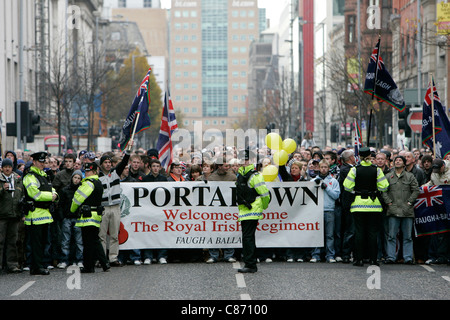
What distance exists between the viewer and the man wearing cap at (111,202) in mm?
15086

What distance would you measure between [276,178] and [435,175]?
9.03 ft

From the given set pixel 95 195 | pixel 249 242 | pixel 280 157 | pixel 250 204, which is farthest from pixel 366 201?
pixel 95 195

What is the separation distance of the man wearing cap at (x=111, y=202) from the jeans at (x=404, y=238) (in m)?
4.54

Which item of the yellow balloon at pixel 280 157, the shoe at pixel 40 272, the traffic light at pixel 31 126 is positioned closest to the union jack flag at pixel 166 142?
the yellow balloon at pixel 280 157

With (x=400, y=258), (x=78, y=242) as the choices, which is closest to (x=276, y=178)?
(x=400, y=258)

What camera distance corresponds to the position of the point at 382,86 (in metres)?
17.5

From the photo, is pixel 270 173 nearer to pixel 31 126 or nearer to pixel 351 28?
pixel 31 126

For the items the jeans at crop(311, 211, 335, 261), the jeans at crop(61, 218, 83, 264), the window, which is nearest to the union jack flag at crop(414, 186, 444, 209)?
the jeans at crop(311, 211, 335, 261)

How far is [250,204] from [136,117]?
13.0 ft

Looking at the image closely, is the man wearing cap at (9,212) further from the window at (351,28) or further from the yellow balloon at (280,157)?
the window at (351,28)

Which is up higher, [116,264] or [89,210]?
[89,210]

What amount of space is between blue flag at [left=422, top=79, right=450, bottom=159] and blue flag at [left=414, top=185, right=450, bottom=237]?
182cm

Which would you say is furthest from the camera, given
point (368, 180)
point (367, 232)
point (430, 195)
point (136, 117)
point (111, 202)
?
point (136, 117)

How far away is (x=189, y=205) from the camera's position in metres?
16.0
